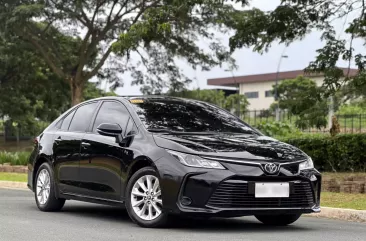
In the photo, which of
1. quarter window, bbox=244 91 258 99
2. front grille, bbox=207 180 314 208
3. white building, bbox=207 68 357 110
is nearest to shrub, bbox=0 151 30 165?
front grille, bbox=207 180 314 208

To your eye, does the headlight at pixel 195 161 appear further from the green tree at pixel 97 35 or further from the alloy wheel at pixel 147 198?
the green tree at pixel 97 35

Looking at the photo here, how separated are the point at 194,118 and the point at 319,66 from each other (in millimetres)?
7849

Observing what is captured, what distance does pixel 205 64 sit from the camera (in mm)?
25766

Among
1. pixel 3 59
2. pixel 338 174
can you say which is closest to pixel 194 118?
pixel 338 174

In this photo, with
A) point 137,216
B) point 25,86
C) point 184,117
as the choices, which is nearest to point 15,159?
point 25,86

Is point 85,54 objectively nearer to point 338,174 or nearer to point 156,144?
point 338,174

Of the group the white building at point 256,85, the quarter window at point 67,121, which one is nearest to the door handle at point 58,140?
the quarter window at point 67,121

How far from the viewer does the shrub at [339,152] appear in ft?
49.1

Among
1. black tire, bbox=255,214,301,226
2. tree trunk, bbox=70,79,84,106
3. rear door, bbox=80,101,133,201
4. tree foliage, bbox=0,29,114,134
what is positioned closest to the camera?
rear door, bbox=80,101,133,201

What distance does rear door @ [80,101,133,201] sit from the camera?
754 centimetres

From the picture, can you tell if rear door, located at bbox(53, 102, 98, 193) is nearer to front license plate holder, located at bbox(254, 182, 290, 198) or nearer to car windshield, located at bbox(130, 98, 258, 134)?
car windshield, located at bbox(130, 98, 258, 134)

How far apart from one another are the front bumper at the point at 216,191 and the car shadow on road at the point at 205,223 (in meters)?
0.43

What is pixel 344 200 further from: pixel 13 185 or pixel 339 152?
pixel 13 185

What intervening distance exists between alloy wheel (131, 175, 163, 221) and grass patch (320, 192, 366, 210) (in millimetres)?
3580
